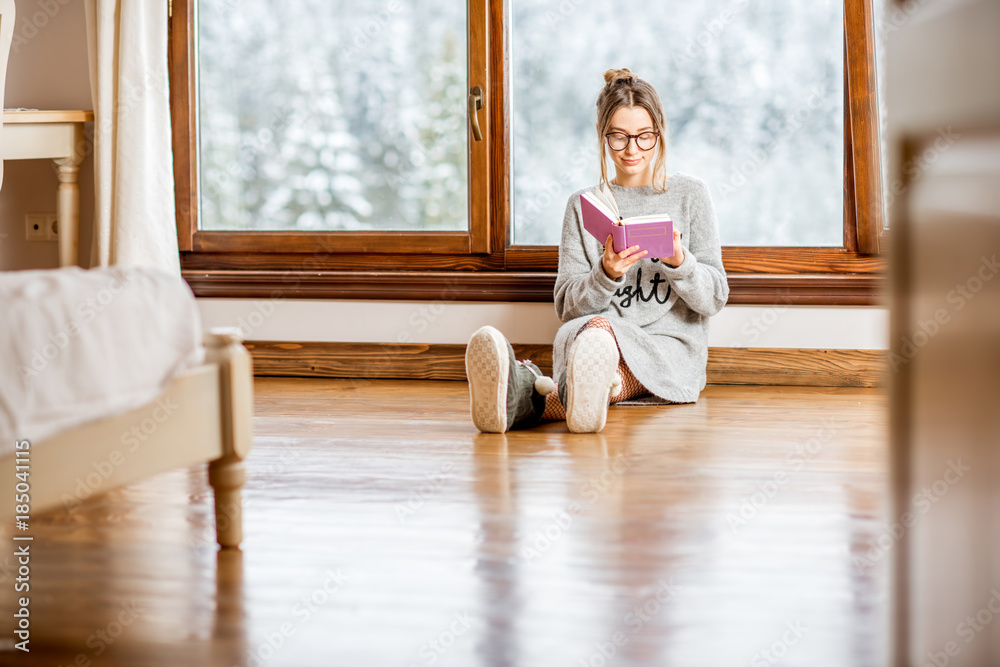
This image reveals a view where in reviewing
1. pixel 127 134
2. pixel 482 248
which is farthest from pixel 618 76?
pixel 127 134

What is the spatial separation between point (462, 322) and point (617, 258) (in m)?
0.77

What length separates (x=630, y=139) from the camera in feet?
7.45

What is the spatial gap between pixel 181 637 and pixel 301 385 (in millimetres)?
1730

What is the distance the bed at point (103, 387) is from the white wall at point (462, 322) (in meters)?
1.52

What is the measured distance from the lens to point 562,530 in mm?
1316

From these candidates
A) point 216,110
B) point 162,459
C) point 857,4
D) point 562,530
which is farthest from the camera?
point 216,110

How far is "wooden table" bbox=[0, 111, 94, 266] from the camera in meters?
2.65

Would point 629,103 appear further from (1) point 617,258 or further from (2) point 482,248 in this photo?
(2) point 482,248

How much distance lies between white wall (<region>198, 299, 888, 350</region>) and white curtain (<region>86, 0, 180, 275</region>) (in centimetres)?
27

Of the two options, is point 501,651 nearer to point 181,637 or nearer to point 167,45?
point 181,637

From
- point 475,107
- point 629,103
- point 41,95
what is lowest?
point 629,103

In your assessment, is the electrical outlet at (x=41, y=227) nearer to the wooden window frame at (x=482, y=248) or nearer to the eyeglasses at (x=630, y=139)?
the wooden window frame at (x=482, y=248)

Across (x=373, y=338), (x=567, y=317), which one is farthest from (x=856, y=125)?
(x=373, y=338)

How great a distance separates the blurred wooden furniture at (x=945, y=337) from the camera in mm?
535
